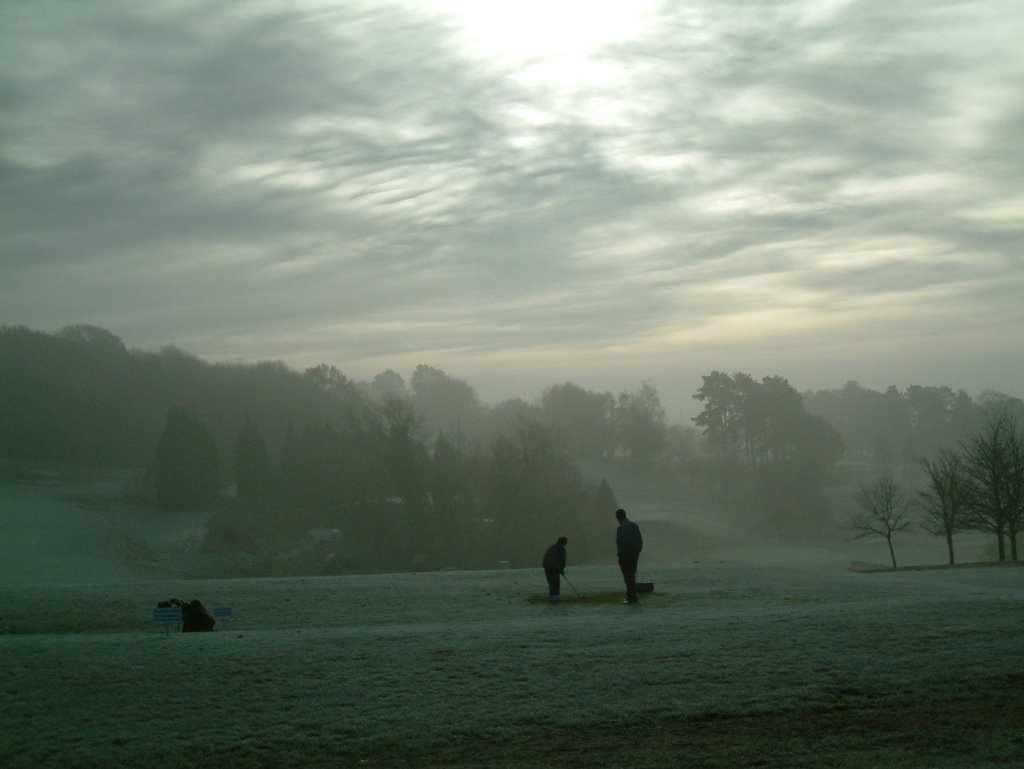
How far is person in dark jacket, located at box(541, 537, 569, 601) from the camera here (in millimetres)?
26156

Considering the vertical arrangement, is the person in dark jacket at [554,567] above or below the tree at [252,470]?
below

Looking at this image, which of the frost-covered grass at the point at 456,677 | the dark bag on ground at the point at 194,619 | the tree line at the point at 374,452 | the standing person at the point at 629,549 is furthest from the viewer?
the tree line at the point at 374,452

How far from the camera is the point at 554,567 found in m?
26.4

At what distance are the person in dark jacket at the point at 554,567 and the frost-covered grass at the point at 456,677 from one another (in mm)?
3507

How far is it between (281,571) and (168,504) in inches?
1071

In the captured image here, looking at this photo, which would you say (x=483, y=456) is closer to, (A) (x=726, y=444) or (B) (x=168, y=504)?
(B) (x=168, y=504)

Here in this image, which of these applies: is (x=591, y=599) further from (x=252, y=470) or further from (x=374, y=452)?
(x=252, y=470)

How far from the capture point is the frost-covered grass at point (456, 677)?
12.4m

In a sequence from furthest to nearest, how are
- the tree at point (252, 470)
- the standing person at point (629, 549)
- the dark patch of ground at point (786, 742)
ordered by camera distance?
the tree at point (252, 470)
the standing person at point (629, 549)
the dark patch of ground at point (786, 742)

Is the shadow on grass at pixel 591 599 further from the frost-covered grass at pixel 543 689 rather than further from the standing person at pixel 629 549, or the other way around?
the frost-covered grass at pixel 543 689

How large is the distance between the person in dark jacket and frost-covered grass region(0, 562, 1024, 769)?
351 centimetres

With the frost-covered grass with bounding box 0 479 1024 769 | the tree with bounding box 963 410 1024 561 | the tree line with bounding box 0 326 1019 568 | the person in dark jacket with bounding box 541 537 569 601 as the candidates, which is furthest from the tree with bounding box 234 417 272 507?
the frost-covered grass with bounding box 0 479 1024 769

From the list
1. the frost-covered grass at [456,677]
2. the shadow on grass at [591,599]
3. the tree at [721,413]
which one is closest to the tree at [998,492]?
the shadow on grass at [591,599]

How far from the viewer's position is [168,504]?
353ft
